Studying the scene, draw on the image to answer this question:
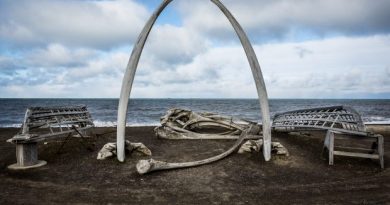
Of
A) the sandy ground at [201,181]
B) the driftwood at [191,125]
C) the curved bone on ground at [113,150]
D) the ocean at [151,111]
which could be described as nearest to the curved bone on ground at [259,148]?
the sandy ground at [201,181]

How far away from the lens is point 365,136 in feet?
31.9

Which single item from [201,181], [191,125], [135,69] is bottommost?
[201,181]

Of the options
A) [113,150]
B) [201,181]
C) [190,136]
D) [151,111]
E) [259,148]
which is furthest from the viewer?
[151,111]

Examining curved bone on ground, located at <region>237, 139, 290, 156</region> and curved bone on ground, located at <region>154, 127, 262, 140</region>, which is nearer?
curved bone on ground, located at <region>237, 139, 290, 156</region>

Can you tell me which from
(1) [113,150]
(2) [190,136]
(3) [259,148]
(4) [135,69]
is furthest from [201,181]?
(2) [190,136]

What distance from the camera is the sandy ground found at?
693cm

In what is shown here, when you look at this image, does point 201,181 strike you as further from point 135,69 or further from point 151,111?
point 151,111

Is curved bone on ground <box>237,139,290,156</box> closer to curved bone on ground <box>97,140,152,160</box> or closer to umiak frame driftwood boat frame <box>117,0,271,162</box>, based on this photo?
umiak frame driftwood boat frame <box>117,0,271,162</box>

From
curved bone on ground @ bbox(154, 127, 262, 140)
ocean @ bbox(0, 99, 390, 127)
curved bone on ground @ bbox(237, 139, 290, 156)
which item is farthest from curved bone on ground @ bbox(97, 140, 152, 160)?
ocean @ bbox(0, 99, 390, 127)

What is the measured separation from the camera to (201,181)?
8.28 m

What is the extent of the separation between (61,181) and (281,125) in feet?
33.5

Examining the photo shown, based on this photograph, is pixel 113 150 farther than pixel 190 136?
No

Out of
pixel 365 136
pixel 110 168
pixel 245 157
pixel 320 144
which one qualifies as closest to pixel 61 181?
pixel 110 168

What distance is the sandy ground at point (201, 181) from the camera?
6934mm
